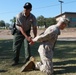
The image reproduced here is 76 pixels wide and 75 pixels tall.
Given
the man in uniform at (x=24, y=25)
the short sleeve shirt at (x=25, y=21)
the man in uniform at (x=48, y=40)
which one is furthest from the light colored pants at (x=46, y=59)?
the short sleeve shirt at (x=25, y=21)

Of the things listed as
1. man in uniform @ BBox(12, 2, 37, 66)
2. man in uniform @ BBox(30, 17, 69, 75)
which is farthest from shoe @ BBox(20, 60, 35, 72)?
man in uniform @ BBox(12, 2, 37, 66)

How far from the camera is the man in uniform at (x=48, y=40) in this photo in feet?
19.5

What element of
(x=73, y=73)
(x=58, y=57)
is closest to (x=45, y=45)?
(x=73, y=73)

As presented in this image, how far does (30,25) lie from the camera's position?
23.1 ft

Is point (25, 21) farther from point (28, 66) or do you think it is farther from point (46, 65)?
point (46, 65)

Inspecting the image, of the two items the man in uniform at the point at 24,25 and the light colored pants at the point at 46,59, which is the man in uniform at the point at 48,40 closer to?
the light colored pants at the point at 46,59

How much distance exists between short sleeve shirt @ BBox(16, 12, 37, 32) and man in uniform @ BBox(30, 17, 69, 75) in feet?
3.22

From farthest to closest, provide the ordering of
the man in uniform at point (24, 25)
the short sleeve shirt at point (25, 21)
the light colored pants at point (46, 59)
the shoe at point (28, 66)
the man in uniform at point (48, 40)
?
the short sleeve shirt at point (25, 21), the man in uniform at point (24, 25), the shoe at point (28, 66), the light colored pants at point (46, 59), the man in uniform at point (48, 40)

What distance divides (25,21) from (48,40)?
1105mm

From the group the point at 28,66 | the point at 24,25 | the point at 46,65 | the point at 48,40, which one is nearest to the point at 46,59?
the point at 46,65

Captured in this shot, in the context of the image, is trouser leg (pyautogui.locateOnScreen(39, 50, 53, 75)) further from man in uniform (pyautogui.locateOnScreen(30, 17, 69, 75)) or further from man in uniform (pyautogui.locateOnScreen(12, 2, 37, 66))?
man in uniform (pyautogui.locateOnScreen(12, 2, 37, 66))

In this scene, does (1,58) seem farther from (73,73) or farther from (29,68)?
(73,73)

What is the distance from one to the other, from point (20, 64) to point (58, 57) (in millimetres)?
1616

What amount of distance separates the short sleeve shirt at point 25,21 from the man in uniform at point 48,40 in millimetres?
981
